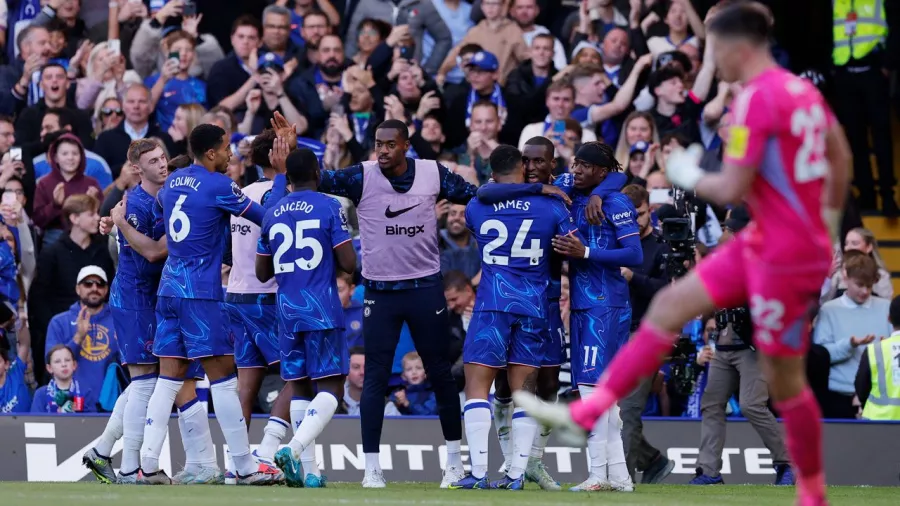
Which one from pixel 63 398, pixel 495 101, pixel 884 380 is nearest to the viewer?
pixel 884 380

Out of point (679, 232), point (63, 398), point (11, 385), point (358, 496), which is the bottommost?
point (358, 496)

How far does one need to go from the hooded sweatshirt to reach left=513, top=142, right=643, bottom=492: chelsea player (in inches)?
242

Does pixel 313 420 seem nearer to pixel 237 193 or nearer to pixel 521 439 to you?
pixel 521 439

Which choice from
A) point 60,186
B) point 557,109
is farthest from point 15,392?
point 557,109

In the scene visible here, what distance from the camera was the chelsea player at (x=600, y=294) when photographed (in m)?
10.1

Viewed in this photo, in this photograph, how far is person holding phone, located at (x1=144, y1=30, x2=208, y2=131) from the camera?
52.3 feet

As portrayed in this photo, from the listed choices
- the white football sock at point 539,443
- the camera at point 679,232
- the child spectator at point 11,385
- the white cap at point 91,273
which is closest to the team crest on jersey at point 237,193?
the white football sock at point 539,443

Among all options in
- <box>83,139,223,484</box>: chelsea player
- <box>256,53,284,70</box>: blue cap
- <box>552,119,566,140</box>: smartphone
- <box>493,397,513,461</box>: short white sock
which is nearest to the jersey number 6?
<box>83,139,223,484</box>: chelsea player

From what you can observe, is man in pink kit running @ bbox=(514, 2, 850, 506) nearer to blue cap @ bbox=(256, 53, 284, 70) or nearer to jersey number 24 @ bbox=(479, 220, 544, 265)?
jersey number 24 @ bbox=(479, 220, 544, 265)

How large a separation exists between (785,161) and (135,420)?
220 inches

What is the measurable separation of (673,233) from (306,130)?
5.86 metres

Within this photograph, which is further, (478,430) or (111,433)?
(111,433)

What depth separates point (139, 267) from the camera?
10.5 metres

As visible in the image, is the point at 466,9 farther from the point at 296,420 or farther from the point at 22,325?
the point at 296,420
